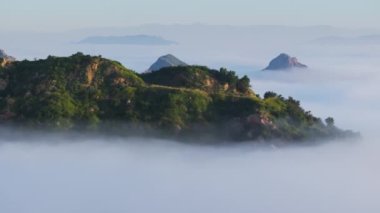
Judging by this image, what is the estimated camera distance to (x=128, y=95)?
199 ft

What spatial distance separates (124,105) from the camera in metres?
60.1

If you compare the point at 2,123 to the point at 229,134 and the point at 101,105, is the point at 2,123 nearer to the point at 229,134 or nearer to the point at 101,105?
the point at 101,105

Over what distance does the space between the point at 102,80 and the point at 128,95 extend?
3.02 m

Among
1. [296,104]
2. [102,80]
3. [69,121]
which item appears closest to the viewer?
[69,121]

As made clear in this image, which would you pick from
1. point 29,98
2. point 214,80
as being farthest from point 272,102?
point 29,98

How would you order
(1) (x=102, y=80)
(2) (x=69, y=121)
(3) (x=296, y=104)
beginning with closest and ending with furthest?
(2) (x=69, y=121) < (1) (x=102, y=80) < (3) (x=296, y=104)

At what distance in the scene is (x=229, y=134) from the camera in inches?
2399

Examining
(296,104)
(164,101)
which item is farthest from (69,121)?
(296,104)

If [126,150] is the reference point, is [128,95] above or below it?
above

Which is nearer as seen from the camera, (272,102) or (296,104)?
(272,102)

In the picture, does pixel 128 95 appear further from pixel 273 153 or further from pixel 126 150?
pixel 273 153

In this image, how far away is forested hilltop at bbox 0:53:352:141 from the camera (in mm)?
58219

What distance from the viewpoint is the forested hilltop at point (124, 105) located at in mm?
58219

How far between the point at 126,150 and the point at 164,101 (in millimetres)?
4837
